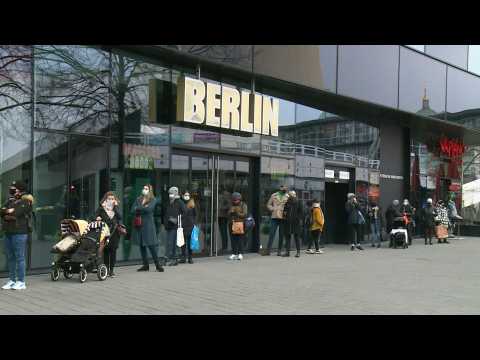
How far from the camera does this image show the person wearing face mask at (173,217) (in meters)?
13.0

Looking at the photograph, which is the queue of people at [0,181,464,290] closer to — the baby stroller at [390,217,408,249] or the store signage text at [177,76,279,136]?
the baby stroller at [390,217,408,249]

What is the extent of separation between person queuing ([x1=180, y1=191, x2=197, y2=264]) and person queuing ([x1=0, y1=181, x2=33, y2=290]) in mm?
4523

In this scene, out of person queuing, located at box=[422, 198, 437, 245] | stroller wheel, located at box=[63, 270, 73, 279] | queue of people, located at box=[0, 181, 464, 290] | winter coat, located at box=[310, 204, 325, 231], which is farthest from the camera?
person queuing, located at box=[422, 198, 437, 245]

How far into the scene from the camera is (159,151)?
13930 mm

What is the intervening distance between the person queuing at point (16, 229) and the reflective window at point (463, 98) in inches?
778

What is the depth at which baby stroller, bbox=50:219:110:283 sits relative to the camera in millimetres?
10242

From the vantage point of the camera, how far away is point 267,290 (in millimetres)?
9727

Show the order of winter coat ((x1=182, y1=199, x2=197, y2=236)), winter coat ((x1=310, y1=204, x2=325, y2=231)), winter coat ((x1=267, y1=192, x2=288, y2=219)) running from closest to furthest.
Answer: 1. winter coat ((x1=182, y1=199, x2=197, y2=236))
2. winter coat ((x1=267, y1=192, x2=288, y2=219))
3. winter coat ((x1=310, y1=204, x2=325, y2=231))

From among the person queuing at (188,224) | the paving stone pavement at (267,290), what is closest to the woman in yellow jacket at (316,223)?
the paving stone pavement at (267,290)

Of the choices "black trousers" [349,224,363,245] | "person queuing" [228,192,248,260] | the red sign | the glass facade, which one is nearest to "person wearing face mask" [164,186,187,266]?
the glass facade

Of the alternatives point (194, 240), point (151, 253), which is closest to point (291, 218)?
point (194, 240)

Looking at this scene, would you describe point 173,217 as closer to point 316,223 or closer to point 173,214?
point 173,214

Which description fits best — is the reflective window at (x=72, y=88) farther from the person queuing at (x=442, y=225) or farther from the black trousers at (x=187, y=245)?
the person queuing at (x=442, y=225)

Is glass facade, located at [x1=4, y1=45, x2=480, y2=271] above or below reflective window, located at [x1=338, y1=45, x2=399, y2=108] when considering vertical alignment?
below
